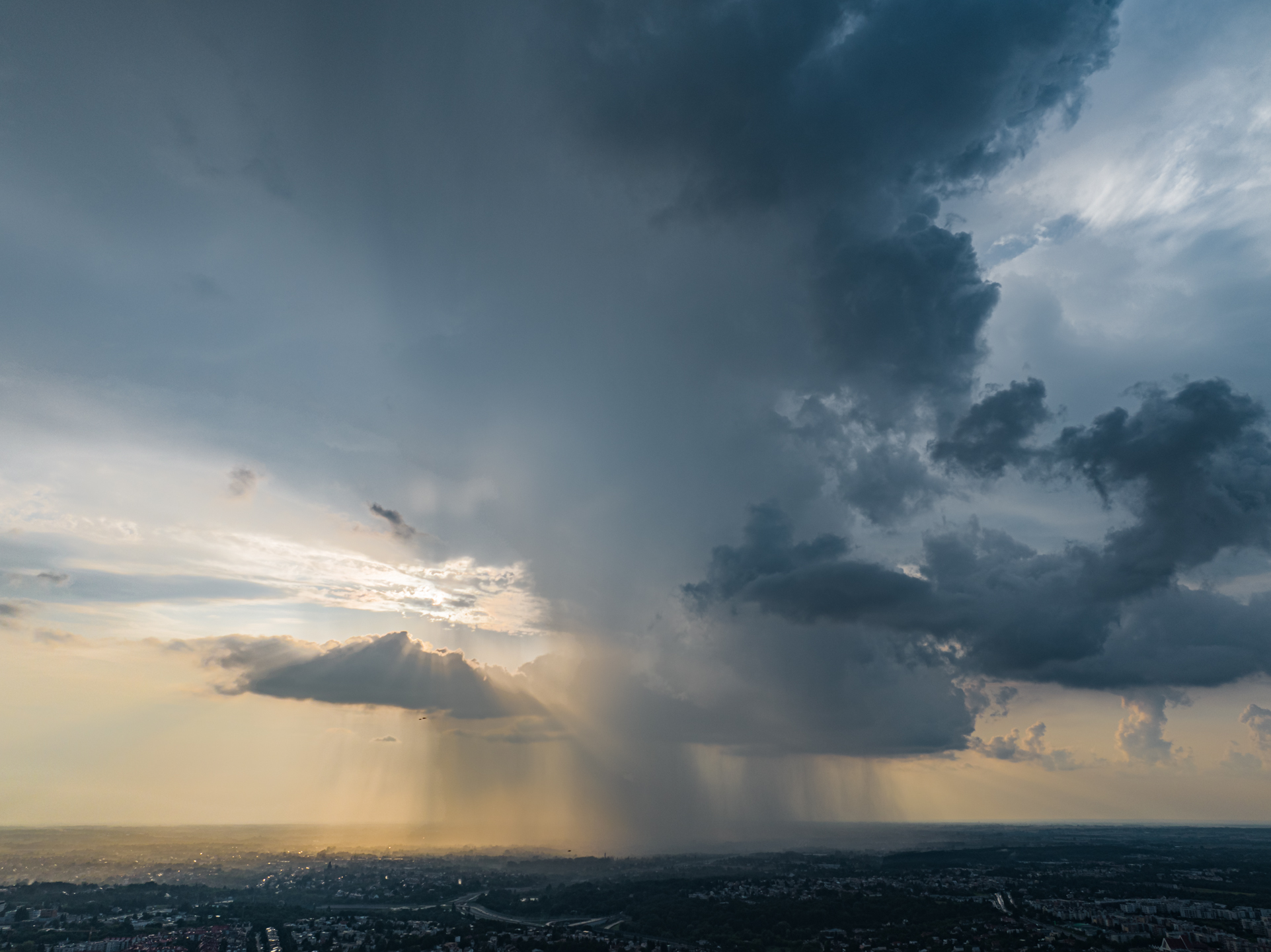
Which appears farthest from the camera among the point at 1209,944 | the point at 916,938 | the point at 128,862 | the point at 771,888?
the point at 128,862

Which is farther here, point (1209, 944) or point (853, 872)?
point (853, 872)

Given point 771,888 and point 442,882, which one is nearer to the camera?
point 771,888

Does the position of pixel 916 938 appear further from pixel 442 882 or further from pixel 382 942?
pixel 442 882

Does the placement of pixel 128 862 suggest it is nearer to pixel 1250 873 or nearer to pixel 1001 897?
pixel 1001 897

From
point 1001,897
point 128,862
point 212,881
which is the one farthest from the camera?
point 128,862

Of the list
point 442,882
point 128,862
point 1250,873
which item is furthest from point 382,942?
point 1250,873

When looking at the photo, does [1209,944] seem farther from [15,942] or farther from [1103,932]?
[15,942]

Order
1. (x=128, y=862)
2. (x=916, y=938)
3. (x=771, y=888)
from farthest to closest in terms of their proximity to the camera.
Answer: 1. (x=128, y=862)
2. (x=771, y=888)
3. (x=916, y=938)

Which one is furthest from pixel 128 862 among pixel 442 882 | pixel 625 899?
pixel 625 899

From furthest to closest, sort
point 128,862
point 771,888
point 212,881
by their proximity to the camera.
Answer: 1. point 128,862
2. point 212,881
3. point 771,888
